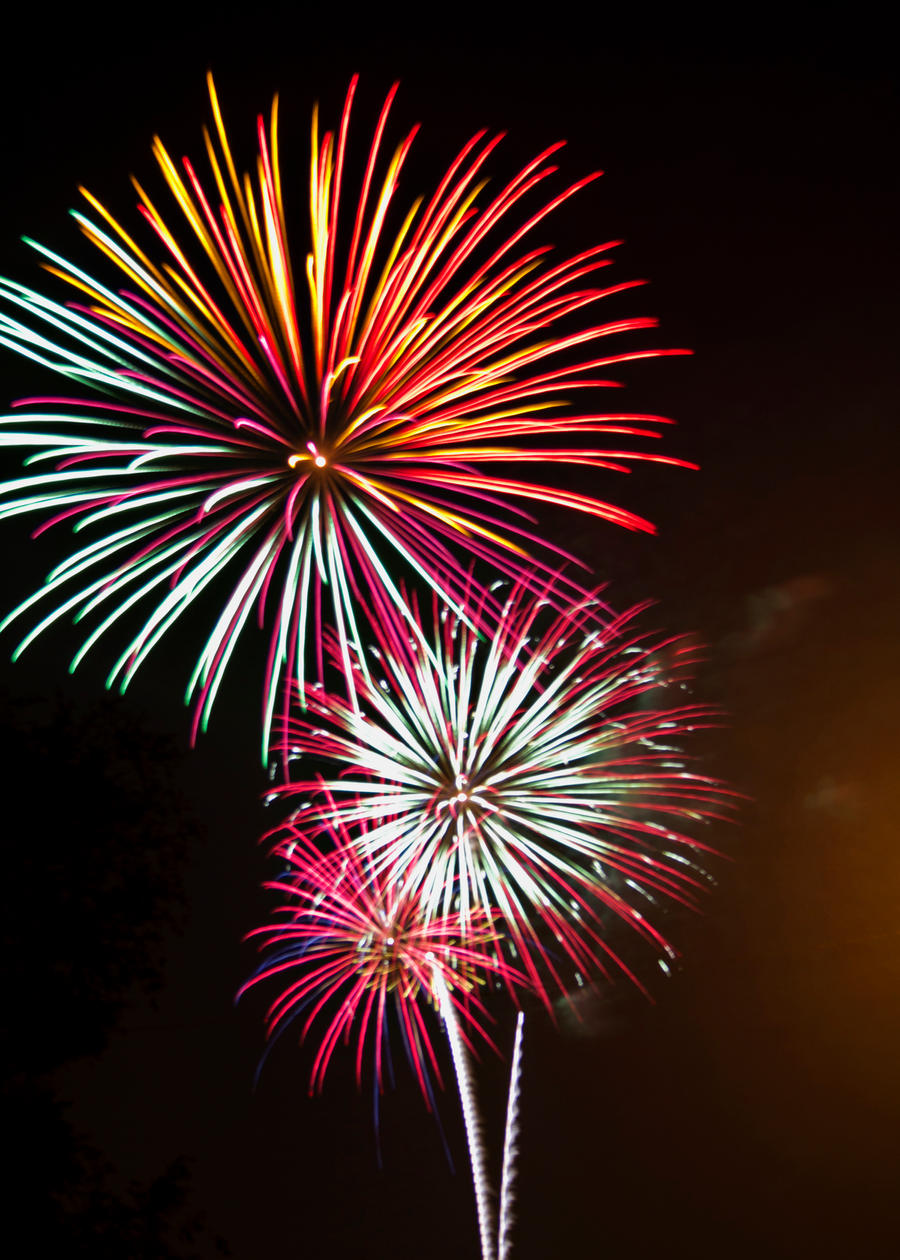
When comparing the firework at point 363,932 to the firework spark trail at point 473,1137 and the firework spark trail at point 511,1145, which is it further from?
the firework spark trail at point 511,1145

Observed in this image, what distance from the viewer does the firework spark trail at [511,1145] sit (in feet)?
51.7

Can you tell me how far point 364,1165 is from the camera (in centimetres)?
1583

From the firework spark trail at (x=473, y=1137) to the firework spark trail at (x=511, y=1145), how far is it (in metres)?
0.72

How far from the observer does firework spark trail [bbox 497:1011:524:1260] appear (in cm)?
1576

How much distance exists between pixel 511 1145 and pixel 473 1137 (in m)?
2.98

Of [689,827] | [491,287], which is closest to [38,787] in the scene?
[491,287]

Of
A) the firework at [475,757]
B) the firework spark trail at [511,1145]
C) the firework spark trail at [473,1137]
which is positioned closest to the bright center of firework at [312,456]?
the firework at [475,757]

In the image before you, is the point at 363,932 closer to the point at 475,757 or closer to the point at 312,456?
the point at 475,757

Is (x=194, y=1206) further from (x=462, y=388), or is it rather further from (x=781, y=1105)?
(x=462, y=388)

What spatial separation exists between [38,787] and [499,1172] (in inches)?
478

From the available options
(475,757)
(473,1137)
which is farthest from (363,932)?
(473,1137)

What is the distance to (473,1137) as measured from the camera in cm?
1527

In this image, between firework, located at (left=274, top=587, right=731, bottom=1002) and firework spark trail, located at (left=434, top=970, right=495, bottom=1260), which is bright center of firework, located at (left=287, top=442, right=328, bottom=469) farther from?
firework spark trail, located at (left=434, top=970, right=495, bottom=1260)

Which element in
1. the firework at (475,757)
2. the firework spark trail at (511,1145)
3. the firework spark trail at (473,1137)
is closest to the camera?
the firework at (475,757)
